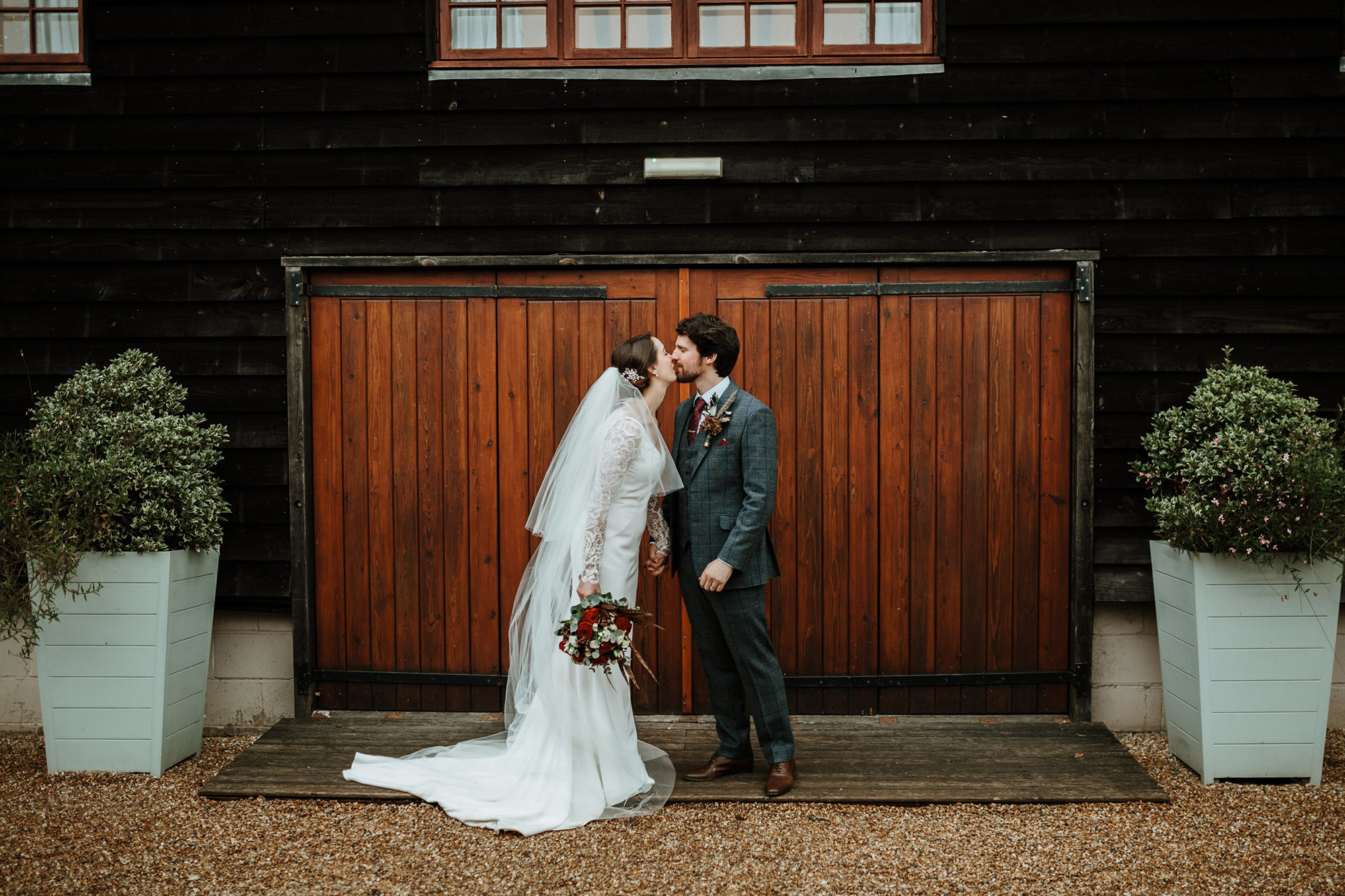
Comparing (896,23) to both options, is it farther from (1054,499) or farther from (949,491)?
(1054,499)

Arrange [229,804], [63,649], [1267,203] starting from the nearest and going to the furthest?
[229,804] → [63,649] → [1267,203]

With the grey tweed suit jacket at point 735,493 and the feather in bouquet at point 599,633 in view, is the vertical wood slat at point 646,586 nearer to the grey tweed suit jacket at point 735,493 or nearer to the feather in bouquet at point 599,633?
the grey tweed suit jacket at point 735,493

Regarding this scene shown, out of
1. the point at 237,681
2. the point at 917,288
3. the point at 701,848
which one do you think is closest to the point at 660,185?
the point at 917,288

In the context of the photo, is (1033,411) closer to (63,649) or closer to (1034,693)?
(1034,693)

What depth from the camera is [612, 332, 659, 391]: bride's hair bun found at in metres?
3.55

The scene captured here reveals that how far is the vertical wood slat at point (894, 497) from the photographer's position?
428 centimetres

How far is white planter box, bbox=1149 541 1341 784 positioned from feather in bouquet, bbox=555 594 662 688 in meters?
2.37

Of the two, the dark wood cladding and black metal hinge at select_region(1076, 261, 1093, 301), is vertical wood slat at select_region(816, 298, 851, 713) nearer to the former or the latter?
the dark wood cladding

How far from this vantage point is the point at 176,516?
388cm

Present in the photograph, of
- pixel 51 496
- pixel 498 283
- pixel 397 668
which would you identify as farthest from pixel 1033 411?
pixel 51 496

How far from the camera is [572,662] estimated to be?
3369mm

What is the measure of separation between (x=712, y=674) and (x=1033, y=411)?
2039 mm

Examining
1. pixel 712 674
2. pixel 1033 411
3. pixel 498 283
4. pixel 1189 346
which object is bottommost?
pixel 712 674

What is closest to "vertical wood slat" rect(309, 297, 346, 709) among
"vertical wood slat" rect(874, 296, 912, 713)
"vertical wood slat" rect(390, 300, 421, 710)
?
"vertical wood slat" rect(390, 300, 421, 710)
